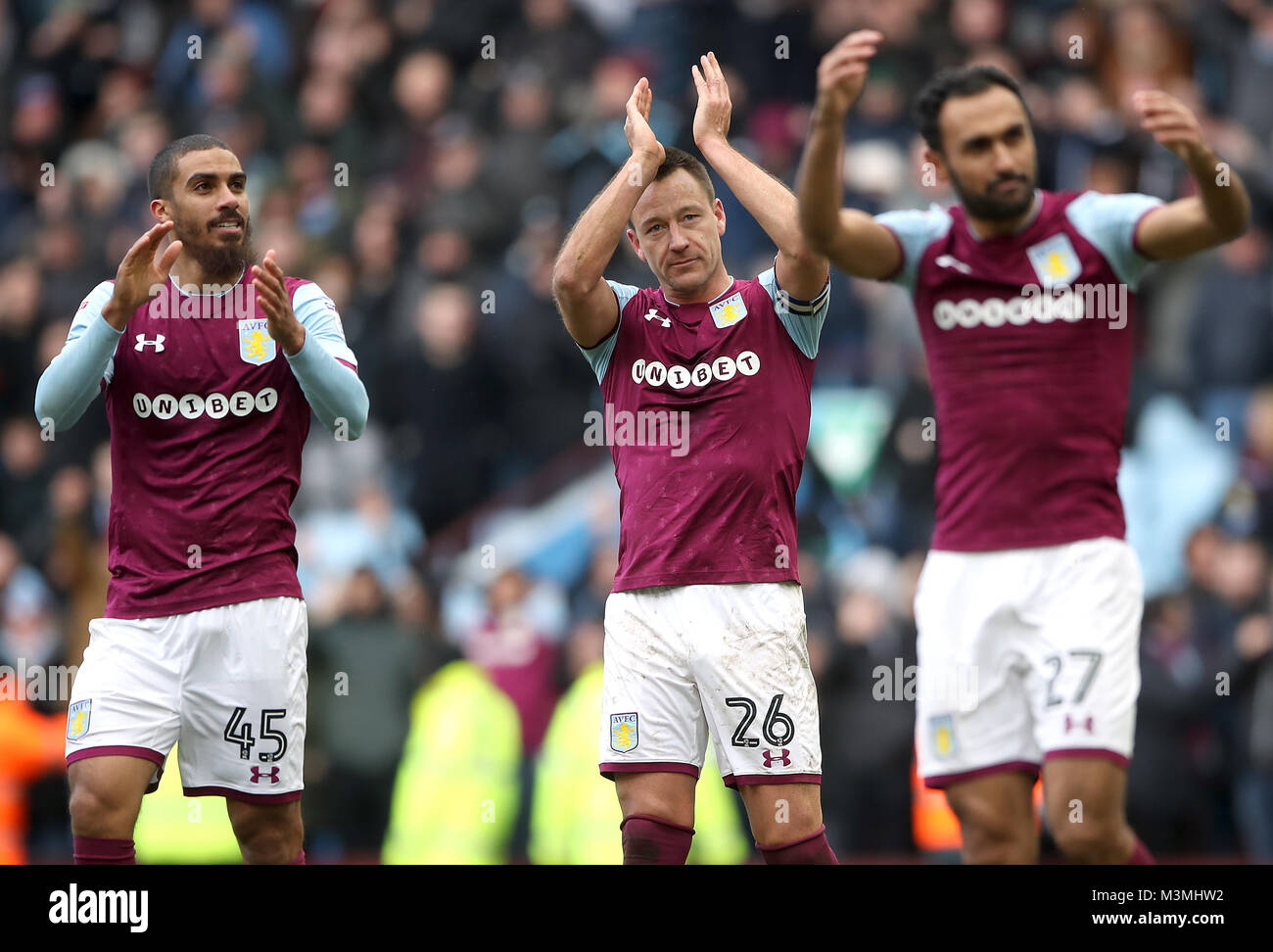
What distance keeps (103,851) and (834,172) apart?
337 centimetres

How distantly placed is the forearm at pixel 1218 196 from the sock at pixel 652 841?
9.02 feet

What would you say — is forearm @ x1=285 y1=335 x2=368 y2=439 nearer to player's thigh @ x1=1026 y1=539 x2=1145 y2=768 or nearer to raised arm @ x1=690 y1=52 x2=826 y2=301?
raised arm @ x1=690 y1=52 x2=826 y2=301

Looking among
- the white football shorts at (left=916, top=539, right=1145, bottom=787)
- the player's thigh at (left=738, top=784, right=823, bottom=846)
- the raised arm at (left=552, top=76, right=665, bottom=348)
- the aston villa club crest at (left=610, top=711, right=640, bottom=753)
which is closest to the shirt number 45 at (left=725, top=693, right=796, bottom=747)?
the player's thigh at (left=738, top=784, right=823, bottom=846)

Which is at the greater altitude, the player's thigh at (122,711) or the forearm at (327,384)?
the forearm at (327,384)

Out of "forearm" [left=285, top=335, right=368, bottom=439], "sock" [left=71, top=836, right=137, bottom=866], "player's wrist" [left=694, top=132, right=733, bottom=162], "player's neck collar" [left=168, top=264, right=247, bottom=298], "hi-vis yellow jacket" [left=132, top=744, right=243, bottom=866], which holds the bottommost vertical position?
"hi-vis yellow jacket" [left=132, top=744, right=243, bottom=866]

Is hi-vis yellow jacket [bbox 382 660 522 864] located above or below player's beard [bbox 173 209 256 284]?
below

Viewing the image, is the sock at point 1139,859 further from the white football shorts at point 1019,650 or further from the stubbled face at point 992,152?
the stubbled face at point 992,152

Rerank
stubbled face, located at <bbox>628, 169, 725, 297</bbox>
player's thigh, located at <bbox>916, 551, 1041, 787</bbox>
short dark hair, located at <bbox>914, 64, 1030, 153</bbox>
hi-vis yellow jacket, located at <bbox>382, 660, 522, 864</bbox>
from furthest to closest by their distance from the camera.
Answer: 1. hi-vis yellow jacket, located at <bbox>382, 660, 522, 864</bbox>
2. stubbled face, located at <bbox>628, 169, 725, 297</bbox>
3. short dark hair, located at <bbox>914, 64, 1030, 153</bbox>
4. player's thigh, located at <bbox>916, 551, 1041, 787</bbox>

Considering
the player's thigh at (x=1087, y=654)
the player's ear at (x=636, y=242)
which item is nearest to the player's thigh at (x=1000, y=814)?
the player's thigh at (x=1087, y=654)

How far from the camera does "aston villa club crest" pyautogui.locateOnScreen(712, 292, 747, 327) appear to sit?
6918 millimetres

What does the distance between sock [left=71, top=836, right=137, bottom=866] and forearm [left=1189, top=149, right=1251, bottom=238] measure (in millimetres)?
4134

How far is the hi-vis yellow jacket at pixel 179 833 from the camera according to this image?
1091 cm

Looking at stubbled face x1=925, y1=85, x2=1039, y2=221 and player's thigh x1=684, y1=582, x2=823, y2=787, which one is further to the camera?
player's thigh x1=684, y1=582, x2=823, y2=787

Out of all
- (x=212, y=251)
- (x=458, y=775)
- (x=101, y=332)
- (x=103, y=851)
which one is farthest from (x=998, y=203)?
(x=458, y=775)
